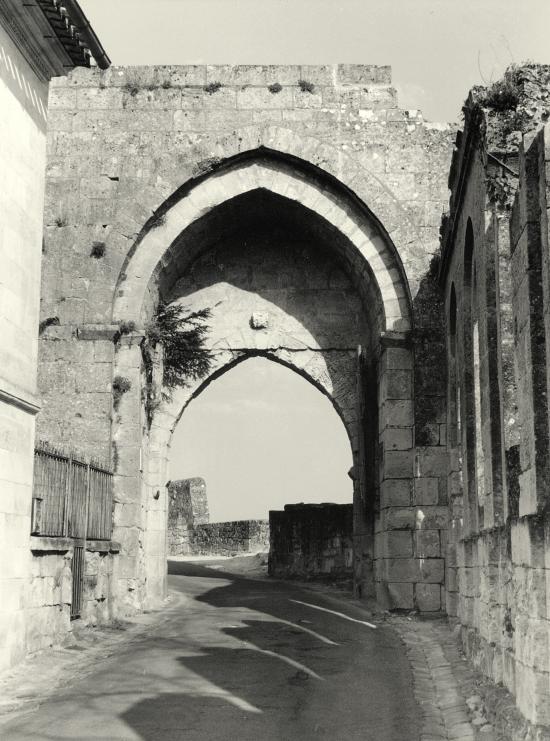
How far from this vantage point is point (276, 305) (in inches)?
520

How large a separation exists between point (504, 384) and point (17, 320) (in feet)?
11.8

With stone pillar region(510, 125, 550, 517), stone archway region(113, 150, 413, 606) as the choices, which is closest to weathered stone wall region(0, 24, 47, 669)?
stone pillar region(510, 125, 550, 517)

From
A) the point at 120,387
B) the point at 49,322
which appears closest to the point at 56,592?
the point at 120,387

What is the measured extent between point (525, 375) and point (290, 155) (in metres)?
7.81

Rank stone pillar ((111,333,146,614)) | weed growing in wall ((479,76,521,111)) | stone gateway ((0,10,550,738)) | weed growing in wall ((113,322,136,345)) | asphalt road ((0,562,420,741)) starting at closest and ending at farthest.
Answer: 1. asphalt road ((0,562,420,741))
2. weed growing in wall ((479,76,521,111))
3. stone gateway ((0,10,550,738))
4. stone pillar ((111,333,146,614))
5. weed growing in wall ((113,322,136,345))

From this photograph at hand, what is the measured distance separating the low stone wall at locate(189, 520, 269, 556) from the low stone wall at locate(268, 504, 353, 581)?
Answer: 4.53m

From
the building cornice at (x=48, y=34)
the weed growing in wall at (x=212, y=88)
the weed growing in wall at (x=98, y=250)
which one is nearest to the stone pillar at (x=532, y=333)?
the building cornice at (x=48, y=34)

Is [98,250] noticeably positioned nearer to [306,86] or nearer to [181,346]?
[181,346]

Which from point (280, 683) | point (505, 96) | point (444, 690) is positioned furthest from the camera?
point (505, 96)

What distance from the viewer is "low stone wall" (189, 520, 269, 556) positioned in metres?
22.7

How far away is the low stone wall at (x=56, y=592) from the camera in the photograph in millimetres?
7508

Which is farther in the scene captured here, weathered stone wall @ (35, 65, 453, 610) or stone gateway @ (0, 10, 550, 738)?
weathered stone wall @ (35, 65, 453, 610)

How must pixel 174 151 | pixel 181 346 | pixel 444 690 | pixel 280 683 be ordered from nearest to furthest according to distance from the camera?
pixel 444 690 < pixel 280 683 < pixel 174 151 < pixel 181 346

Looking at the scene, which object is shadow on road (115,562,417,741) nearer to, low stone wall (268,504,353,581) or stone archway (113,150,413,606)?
stone archway (113,150,413,606)
